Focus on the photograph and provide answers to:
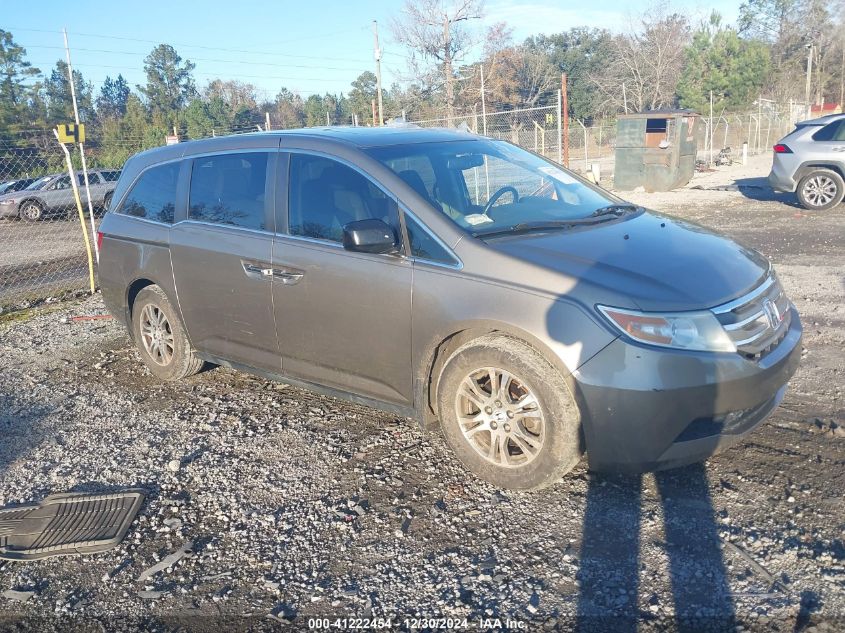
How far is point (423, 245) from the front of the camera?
12.5ft

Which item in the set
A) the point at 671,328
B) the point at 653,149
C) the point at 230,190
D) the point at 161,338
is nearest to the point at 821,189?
the point at 653,149

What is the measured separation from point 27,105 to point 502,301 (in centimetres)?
3874

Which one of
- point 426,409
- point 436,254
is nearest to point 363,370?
point 426,409

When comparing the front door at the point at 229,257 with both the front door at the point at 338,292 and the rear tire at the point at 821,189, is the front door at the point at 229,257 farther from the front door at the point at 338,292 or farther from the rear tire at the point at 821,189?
the rear tire at the point at 821,189

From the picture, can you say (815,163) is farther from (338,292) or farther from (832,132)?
(338,292)

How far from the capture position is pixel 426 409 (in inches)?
154

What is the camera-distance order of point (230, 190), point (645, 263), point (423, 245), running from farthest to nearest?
1. point (230, 190)
2. point (423, 245)
3. point (645, 263)

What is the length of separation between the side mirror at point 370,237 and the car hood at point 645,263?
1.81 feet

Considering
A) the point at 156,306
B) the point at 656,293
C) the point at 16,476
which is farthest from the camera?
the point at 156,306

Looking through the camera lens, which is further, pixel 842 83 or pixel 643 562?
pixel 842 83

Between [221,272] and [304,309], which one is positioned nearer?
[304,309]

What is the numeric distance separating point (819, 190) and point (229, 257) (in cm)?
1202

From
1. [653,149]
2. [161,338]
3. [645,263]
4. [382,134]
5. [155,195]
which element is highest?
[382,134]

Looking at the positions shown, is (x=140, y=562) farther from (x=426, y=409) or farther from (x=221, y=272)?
(x=221, y=272)
